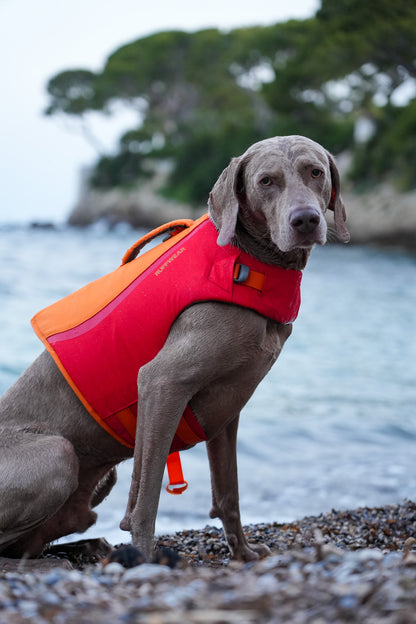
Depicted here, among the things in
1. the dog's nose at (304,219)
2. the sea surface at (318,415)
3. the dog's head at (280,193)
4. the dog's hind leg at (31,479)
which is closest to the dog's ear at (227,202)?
the dog's head at (280,193)

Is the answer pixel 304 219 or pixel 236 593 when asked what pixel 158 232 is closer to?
pixel 304 219

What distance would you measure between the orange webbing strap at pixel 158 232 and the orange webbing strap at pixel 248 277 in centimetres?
49

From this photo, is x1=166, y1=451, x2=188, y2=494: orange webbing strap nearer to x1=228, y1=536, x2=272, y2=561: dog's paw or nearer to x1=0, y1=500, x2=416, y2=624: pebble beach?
x1=228, y1=536, x2=272, y2=561: dog's paw

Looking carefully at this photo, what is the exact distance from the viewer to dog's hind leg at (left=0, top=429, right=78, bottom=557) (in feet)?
9.93

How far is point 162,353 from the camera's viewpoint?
3008 millimetres

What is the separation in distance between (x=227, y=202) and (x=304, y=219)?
0.39 metres

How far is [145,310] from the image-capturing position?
310 cm

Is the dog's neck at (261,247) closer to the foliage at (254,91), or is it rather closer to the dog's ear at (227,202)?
the dog's ear at (227,202)

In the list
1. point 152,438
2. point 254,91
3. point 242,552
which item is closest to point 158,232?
point 152,438

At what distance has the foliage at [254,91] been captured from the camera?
27938 millimetres

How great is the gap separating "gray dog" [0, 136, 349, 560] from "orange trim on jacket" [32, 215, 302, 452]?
4 centimetres

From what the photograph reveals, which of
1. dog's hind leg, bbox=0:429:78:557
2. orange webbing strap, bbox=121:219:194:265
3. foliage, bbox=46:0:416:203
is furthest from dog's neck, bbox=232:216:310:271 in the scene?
foliage, bbox=46:0:416:203

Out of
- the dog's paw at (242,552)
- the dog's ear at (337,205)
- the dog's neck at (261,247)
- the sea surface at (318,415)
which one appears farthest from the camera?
the sea surface at (318,415)

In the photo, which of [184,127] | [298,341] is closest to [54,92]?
[184,127]
